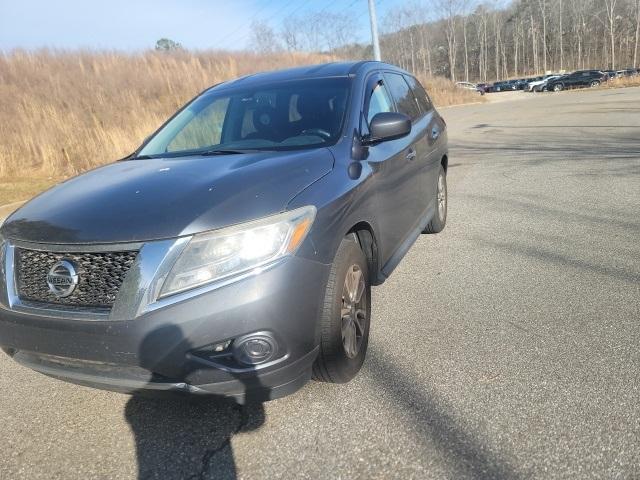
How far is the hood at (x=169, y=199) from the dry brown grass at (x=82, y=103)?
778 cm

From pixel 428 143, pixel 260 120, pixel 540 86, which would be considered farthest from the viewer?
pixel 540 86

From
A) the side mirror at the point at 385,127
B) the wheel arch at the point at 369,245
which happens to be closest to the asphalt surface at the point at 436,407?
the wheel arch at the point at 369,245

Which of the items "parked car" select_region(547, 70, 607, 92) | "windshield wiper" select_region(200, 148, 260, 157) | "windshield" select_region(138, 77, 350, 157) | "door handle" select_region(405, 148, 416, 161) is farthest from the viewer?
"parked car" select_region(547, 70, 607, 92)

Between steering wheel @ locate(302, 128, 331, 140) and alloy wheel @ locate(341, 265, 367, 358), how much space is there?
872 mm

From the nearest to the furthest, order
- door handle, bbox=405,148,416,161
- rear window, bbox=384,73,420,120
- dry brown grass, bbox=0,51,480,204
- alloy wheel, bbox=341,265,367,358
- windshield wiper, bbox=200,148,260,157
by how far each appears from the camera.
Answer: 1. alloy wheel, bbox=341,265,367,358
2. windshield wiper, bbox=200,148,260,157
3. door handle, bbox=405,148,416,161
4. rear window, bbox=384,73,420,120
5. dry brown grass, bbox=0,51,480,204

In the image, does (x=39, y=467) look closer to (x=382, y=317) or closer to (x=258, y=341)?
(x=258, y=341)

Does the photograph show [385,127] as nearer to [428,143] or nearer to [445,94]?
[428,143]

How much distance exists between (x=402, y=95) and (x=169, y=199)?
2.86 meters

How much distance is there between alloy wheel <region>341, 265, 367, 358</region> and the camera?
2.59m

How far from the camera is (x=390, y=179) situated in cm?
333

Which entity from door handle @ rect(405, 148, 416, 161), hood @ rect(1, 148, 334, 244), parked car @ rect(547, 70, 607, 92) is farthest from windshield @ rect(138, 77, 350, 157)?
parked car @ rect(547, 70, 607, 92)

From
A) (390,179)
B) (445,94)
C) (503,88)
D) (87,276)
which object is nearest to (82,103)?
(390,179)

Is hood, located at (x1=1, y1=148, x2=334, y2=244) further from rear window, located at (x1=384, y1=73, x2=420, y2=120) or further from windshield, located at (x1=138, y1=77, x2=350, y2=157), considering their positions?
rear window, located at (x1=384, y1=73, x2=420, y2=120)

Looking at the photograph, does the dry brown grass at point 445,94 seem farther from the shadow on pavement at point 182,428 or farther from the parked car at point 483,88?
the shadow on pavement at point 182,428
